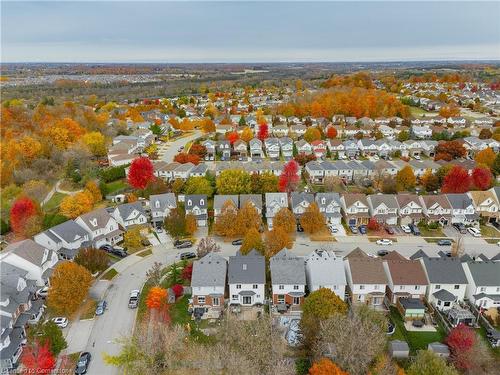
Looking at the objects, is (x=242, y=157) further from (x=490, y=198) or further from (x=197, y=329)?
(x=197, y=329)

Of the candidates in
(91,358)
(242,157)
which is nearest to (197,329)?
(91,358)

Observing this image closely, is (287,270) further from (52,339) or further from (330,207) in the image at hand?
Answer: (52,339)

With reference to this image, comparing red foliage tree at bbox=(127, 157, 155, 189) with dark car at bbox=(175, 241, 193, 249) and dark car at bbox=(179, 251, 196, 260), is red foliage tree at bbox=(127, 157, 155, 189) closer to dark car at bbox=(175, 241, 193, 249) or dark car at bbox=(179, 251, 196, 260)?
dark car at bbox=(175, 241, 193, 249)

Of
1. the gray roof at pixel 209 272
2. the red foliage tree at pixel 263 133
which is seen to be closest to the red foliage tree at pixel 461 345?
the gray roof at pixel 209 272

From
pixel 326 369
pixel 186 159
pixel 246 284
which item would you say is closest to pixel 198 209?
pixel 246 284

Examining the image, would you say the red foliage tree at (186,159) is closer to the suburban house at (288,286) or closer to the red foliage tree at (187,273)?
the red foliage tree at (187,273)
